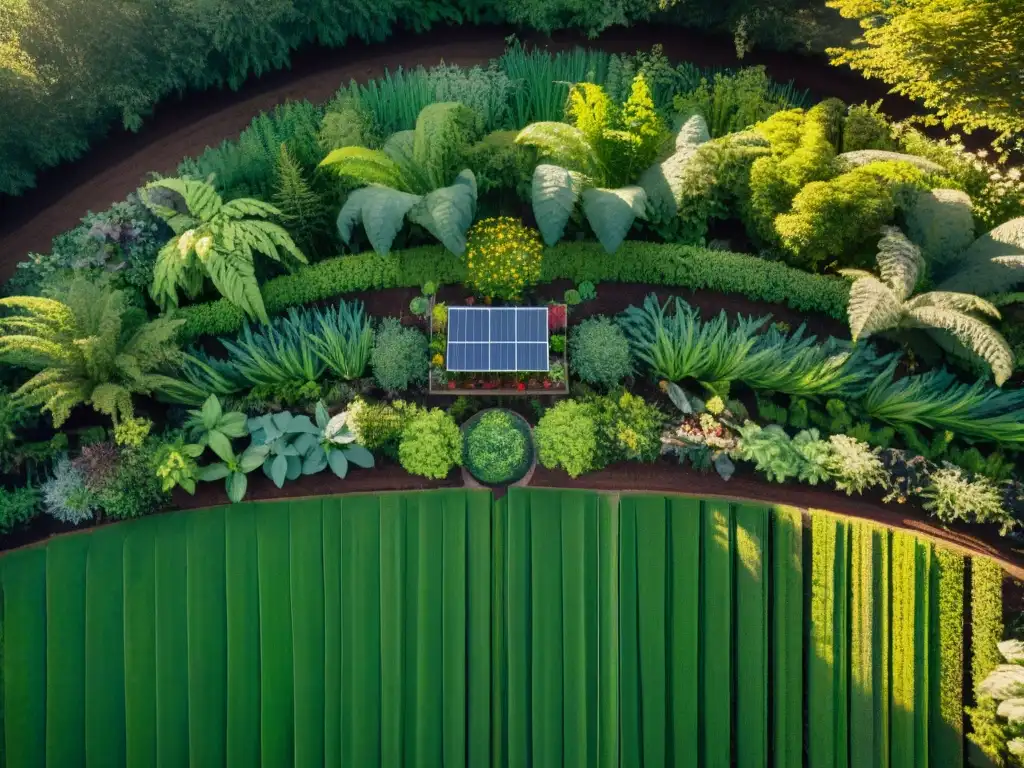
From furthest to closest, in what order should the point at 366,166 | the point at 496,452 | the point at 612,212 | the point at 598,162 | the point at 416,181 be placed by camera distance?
1. the point at 416,181
2. the point at 598,162
3. the point at 366,166
4. the point at 612,212
5. the point at 496,452

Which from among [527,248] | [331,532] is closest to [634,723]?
[331,532]

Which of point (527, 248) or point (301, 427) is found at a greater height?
point (527, 248)

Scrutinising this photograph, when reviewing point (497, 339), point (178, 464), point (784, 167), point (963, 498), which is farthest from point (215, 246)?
point (963, 498)

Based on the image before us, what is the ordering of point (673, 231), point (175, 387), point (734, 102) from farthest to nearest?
point (734, 102) → point (673, 231) → point (175, 387)

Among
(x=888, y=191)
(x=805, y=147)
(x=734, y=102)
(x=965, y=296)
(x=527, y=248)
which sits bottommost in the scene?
(x=965, y=296)

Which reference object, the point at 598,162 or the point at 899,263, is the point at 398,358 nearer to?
the point at 598,162

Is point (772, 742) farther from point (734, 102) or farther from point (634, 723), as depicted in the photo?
point (734, 102)
